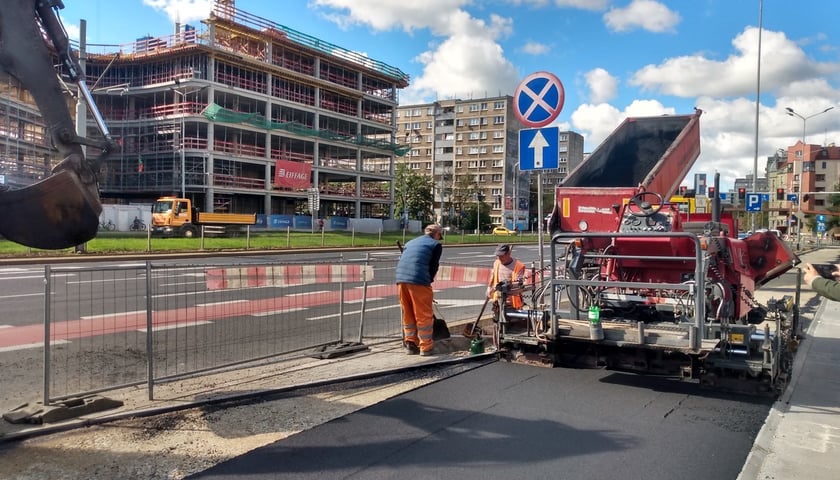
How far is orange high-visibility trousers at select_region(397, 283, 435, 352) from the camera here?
7188 mm

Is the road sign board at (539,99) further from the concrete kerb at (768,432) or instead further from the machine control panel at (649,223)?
the concrete kerb at (768,432)

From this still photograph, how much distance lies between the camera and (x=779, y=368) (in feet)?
18.6

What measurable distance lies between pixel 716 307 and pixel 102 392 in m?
6.13

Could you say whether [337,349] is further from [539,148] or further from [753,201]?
[753,201]

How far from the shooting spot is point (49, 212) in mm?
4137

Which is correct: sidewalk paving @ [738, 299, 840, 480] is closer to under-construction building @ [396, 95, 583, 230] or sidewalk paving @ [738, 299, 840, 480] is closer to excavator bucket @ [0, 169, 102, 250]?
excavator bucket @ [0, 169, 102, 250]

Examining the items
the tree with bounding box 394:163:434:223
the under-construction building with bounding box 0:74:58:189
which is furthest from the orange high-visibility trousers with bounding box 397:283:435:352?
the tree with bounding box 394:163:434:223

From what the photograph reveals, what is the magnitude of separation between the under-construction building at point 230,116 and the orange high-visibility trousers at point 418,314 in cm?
3476

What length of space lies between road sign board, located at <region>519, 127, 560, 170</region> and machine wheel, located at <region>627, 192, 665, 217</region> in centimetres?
109

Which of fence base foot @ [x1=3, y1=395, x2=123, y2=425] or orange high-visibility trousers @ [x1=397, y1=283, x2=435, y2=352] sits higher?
orange high-visibility trousers @ [x1=397, y1=283, x2=435, y2=352]

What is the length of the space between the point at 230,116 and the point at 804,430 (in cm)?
5073

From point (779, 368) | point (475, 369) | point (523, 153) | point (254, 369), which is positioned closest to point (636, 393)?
point (779, 368)

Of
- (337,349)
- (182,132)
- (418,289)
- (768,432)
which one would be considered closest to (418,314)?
(418,289)

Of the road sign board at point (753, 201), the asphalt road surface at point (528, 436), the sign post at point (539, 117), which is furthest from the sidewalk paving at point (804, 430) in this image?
the road sign board at point (753, 201)
